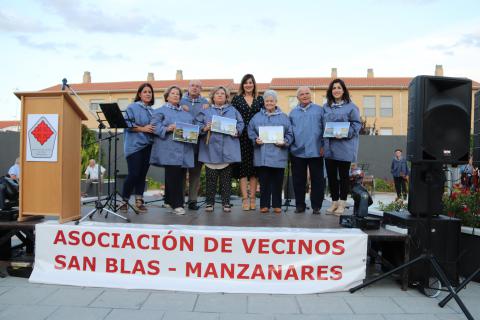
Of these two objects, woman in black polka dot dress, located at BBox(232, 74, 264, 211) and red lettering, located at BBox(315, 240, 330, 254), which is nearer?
red lettering, located at BBox(315, 240, 330, 254)

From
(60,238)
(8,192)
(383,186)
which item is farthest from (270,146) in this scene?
(383,186)

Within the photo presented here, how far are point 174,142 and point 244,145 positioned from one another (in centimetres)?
114

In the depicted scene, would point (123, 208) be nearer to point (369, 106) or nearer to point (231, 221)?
point (231, 221)

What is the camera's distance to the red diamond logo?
4.61 m

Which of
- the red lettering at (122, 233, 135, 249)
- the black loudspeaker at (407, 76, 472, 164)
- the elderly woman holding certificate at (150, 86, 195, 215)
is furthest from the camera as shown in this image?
the elderly woman holding certificate at (150, 86, 195, 215)

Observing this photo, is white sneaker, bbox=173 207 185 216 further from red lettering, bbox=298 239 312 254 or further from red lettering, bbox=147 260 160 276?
red lettering, bbox=298 239 312 254

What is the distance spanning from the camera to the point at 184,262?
4328 mm

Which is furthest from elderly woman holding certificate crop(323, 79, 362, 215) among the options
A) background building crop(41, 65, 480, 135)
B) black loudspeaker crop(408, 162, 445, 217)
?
background building crop(41, 65, 480, 135)

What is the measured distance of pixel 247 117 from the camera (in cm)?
618

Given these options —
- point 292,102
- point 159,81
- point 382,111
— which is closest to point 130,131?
point 292,102

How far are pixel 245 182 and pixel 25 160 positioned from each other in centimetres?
287

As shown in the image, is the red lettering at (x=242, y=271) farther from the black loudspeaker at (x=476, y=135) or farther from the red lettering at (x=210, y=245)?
the black loudspeaker at (x=476, y=135)

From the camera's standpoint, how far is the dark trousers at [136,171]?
5.82 metres

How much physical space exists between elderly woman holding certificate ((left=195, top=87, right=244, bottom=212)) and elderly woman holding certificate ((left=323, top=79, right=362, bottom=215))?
3.86 feet
